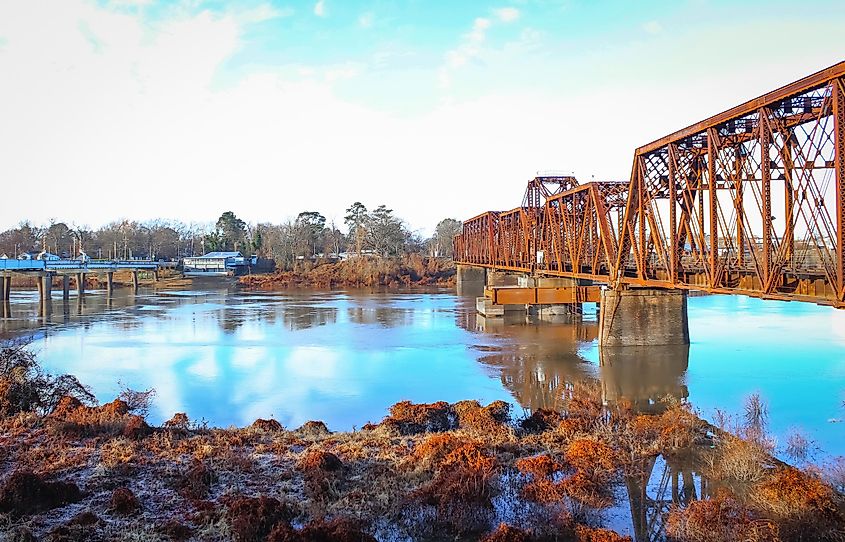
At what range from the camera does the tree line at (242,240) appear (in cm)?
12219

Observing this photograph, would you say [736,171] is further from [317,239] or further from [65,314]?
[317,239]

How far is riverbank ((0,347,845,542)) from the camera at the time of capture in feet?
36.9

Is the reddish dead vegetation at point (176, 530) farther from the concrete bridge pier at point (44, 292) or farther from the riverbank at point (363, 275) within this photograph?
the riverbank at point (363, 275)

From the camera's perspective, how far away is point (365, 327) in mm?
44250

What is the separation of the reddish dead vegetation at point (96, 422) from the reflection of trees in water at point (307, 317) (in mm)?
24430

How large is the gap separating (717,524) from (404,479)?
20.3 feet

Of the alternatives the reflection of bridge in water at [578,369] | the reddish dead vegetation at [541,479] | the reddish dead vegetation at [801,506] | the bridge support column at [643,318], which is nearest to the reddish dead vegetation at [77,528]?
the reddish dead vegetation at [541,479]

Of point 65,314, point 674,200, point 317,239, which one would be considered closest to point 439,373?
point 674,200

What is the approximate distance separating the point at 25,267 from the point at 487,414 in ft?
206

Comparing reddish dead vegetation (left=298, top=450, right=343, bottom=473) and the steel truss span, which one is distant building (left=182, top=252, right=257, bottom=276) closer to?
the steel truss span

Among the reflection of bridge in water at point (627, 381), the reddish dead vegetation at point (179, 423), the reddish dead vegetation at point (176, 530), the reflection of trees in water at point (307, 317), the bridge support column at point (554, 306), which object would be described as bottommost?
the reflection of bridge in water at point (627, 381)

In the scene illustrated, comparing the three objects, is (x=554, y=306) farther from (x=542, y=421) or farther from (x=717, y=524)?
(x=717, y=524)

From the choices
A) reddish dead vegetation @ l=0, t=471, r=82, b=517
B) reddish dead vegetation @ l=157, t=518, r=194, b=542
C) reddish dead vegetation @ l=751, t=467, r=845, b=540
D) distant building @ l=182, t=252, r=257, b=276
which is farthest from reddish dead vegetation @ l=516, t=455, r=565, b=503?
distant building @ l=182, t=252, r=257, b=276

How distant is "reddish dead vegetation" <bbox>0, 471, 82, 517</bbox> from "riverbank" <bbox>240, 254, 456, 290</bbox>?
80.5 m
